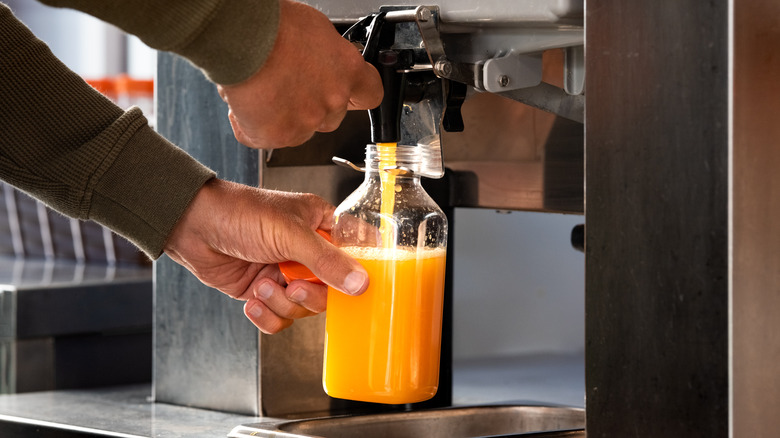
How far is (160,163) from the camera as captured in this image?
969 mm

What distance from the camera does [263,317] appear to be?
1.05 meters

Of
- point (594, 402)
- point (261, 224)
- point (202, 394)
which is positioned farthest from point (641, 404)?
point (202, 394)

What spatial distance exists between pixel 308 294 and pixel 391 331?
0.16m

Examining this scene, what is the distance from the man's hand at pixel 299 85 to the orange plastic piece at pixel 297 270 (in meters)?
0.16

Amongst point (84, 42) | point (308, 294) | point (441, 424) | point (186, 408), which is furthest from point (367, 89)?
point (84, 42)

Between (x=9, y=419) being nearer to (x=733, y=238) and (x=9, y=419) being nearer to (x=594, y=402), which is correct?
(x=594, y=402)

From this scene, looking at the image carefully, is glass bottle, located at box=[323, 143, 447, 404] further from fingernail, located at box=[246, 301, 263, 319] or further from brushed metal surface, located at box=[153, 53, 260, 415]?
brushed metal surface, located at box=[153, 53, 260, 415]

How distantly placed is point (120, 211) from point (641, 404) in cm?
51

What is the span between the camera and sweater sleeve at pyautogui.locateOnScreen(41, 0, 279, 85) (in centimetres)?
76

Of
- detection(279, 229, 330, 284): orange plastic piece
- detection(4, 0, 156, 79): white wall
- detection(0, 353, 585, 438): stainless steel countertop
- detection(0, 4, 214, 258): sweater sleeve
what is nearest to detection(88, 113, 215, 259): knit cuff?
detection(0, 4, 214, 258): sweater sleeve

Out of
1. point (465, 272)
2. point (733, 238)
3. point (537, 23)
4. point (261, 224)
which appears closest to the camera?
point (733, 238)

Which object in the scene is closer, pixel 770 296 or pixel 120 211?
pixel 770 296

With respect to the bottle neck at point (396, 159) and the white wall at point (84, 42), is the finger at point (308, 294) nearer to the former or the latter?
the bottle neck at point (396, 159)

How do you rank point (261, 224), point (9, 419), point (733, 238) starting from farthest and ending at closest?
1. point (9, 419)
2. point (261, 224)
3. point (733, 238)
